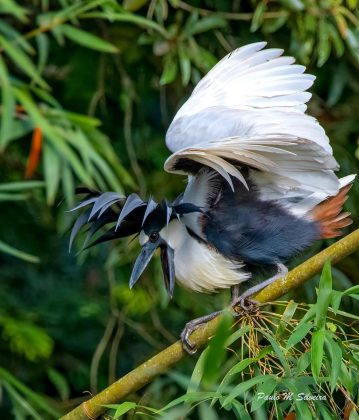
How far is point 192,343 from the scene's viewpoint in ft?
6.70

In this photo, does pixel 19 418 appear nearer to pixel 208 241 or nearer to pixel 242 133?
pixel 208 241

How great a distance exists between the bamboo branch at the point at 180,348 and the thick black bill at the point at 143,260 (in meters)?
0.21

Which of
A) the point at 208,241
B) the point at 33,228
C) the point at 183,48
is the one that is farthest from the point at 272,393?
the point at 33,228

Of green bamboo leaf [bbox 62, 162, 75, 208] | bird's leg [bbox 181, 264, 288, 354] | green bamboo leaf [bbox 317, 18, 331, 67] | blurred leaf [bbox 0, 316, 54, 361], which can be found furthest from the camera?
blurred leaf [bbox 0, 316, 54, 361]

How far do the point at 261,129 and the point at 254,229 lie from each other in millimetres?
226

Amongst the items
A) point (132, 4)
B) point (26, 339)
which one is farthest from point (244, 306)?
point (26, 339)

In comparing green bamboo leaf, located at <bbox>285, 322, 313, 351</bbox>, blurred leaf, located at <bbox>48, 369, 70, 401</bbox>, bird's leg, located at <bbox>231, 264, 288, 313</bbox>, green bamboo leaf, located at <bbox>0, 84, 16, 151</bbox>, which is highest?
green bamboo leaf, located at <bbox>0, 84, 16, 151</bbox>

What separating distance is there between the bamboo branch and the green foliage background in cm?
115

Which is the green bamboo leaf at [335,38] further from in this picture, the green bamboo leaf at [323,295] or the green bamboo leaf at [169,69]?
the green bamboo leaf at [323,295]

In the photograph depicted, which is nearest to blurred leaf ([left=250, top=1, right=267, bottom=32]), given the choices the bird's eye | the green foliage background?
the green foliage background

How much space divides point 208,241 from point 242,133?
0.82 feet

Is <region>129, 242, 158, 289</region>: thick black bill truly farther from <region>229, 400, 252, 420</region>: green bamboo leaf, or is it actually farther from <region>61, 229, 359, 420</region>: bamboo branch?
<region>229, 400, 252, 420</region>: green bamboo leaf

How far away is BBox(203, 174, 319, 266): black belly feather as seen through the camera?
7.75 ft

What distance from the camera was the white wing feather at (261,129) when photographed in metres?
2.08
